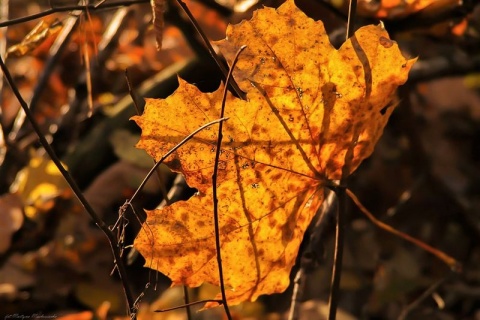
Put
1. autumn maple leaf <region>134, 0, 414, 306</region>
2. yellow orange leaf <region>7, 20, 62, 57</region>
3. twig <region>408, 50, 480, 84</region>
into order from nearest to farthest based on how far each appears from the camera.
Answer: autumn maple leaf <region>134, 0, 414, 306</region> → yellow orange leaf <region>7, 20, 62, 57</region> → twig <region>408, 50, 480, 84</region>

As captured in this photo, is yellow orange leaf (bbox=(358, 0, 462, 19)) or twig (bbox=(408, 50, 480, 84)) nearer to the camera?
yellow orange leaf (bbox=(358, 0, 462, 19))

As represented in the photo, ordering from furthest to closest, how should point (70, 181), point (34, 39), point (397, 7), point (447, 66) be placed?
1. point (447, 66)
2. point (397, 7)
3. point (34, 39)
4. point (70, 181)

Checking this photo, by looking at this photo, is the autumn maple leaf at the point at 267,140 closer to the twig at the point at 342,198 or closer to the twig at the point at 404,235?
the twig at the point at 342,198

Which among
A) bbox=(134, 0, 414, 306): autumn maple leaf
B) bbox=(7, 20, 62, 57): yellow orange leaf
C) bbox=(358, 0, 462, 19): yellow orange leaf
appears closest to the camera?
bbox=(134, 0, 414, 306): autumn maple leaf

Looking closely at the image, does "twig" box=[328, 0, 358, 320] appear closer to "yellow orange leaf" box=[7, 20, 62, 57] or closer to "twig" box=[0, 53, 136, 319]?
"twig" box=[0, 53, 136, 319]

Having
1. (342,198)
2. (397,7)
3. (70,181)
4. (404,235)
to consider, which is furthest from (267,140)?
(397,7)

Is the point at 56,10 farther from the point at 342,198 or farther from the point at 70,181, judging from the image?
the point at 342,198

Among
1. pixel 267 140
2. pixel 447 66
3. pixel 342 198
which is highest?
pixel 267 140

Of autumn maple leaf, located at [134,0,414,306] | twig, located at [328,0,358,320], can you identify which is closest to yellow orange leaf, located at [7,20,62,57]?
autumn maple leaf, located at [134,0,414,306]
